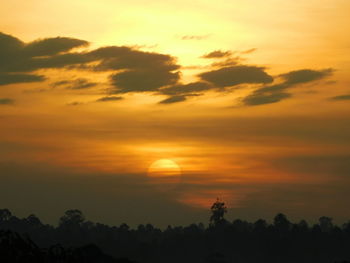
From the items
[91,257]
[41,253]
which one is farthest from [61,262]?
[91,257]

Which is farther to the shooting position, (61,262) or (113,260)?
(113,260)

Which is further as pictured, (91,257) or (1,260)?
(91,257)

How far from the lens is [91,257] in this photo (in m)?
58.0

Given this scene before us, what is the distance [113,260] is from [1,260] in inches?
998

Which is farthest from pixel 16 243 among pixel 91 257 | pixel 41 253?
pixel 91 257

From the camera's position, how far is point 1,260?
36.3m

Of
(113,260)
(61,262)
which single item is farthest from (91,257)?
(61,262)

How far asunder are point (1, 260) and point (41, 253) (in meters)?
→ 2.13

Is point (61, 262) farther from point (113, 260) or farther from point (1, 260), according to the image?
point (113, 260)

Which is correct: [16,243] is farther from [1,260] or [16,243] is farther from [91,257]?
[91,257]

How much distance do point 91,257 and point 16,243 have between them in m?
20.9

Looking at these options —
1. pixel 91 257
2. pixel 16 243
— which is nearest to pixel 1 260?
pixel 16 243

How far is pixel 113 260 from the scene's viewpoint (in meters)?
61.1

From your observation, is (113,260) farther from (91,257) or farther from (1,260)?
(1,260)
